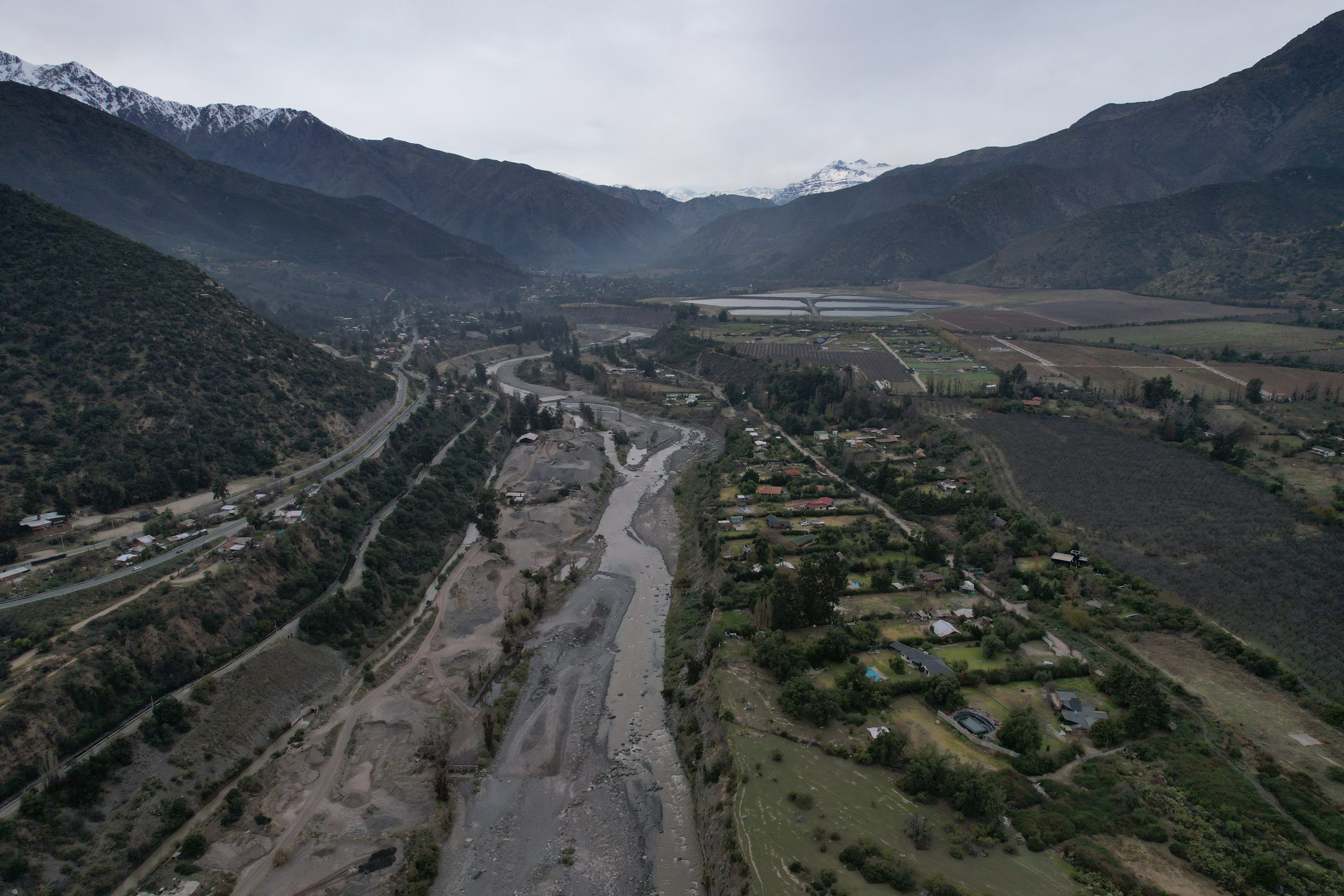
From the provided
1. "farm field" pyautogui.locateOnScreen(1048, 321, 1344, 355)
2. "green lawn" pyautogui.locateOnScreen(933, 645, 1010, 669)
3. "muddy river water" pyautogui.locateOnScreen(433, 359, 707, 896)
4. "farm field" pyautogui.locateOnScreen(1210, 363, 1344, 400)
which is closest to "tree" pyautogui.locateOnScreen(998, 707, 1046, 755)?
"green lawn" pyautogui.locateOnScreen(933, 645, 1010, 669)

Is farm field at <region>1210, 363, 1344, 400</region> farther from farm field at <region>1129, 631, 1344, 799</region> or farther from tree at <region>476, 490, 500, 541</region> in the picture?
tree at <region>476, 490, 500, 541</region>

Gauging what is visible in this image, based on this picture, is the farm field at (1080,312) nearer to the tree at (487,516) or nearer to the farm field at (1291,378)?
the farm field at (1291,378)

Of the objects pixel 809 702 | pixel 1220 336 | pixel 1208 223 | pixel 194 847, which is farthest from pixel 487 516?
pixel 1208 223

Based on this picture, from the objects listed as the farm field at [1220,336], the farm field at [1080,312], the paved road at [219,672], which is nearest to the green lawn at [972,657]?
the paved road at [219,672]

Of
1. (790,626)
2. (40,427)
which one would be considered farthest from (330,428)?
(790,626)

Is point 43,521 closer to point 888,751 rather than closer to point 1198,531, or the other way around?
point 888,751

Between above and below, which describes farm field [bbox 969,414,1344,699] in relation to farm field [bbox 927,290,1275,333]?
below

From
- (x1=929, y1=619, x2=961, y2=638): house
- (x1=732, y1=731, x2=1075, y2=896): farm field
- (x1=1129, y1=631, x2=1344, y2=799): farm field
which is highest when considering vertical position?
(x1=929, y1=619, x2=961, y2=638): house
